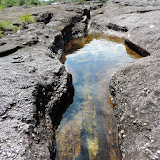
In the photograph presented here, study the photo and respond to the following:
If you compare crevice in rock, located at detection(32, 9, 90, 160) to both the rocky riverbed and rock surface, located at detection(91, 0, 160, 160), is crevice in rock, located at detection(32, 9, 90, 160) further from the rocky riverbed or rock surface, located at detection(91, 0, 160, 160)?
rock surface, located at detection(91, 0, 160, 160)

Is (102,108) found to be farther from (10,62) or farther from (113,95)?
(10,62)

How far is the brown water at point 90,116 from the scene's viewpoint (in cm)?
238

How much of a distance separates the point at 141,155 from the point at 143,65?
192 cm

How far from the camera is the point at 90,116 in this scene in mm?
3043

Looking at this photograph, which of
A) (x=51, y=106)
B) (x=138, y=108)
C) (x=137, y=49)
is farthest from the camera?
(x=137, y=49)

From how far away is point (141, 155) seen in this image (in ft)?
6.11

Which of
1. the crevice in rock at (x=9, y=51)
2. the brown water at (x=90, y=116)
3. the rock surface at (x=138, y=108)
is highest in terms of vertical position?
the crevice in rock at (x=9, y=51)

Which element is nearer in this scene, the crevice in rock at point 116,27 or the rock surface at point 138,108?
the rock surface at point 138,108

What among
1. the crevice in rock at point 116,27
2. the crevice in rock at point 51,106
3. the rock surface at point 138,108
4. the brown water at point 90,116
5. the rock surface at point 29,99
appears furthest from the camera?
the crevice in rock at point 116,27

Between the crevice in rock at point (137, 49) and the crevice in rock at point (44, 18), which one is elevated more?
the crevice in rock at point (44, 18)

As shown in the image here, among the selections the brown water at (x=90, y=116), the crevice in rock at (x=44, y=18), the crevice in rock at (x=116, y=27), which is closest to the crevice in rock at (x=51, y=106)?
the brown water at (x=90, y=116)

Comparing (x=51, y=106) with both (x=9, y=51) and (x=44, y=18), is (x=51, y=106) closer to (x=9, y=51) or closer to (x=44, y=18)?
(x=9, y=51)

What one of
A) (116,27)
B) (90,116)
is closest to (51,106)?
(90,116)

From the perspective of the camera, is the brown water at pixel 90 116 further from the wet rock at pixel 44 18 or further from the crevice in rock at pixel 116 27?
the wet rock at pixel 44 18
